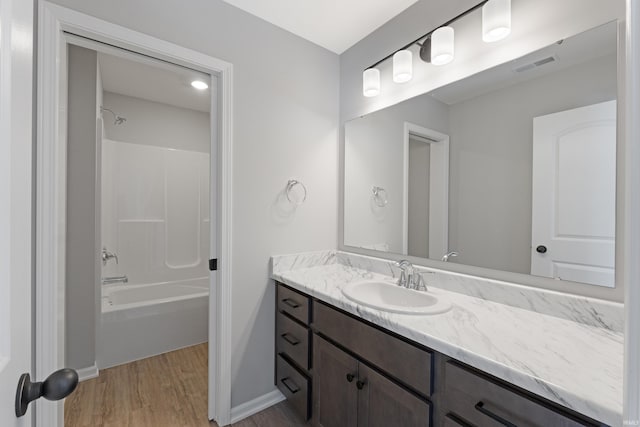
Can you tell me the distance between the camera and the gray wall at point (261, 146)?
1.63m

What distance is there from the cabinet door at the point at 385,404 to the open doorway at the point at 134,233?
1.14 meters

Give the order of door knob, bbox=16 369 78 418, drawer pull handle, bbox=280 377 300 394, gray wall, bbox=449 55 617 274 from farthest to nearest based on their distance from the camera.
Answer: drawer pull handle, bbox=280 377 300 394 < gray wall, bbox=449 55 617 274 < door knob, bbox=16 369 78 418

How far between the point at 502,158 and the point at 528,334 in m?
0.79

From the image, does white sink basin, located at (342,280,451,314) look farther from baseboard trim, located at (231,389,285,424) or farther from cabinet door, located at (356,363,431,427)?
baseboard trim, located at (231,389,285,424)

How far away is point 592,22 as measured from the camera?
3.47ft

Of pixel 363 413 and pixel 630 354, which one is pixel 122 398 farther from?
pixel 630 354

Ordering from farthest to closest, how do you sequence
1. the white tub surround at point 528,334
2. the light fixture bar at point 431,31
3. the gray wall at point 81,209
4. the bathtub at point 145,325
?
the bathtub at point 145,325, the gray wall at point 81,209, the light fixture bar at point 431,31, the white tub surround at point 528,334

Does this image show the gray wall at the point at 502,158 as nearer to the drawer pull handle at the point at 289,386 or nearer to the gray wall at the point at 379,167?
the gray wall at the point at 379,167

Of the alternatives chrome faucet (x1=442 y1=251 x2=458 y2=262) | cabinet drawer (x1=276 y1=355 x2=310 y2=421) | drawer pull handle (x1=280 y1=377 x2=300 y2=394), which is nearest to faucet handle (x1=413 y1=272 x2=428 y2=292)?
chrome faucet (x1=442 y1=251 x2=458 y2=262)

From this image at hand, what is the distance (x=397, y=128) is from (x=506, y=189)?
0.75 meters

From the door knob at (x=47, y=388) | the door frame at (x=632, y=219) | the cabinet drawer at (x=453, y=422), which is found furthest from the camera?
the cabinet drawer at (x=453, y=422)

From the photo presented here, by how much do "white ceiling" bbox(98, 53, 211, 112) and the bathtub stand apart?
187 cm

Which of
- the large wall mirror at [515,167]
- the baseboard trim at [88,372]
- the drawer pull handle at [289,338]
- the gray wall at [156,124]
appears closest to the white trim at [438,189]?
the large wall mirror at [515,167]

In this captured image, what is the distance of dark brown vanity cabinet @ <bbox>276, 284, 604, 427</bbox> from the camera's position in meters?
0.78
